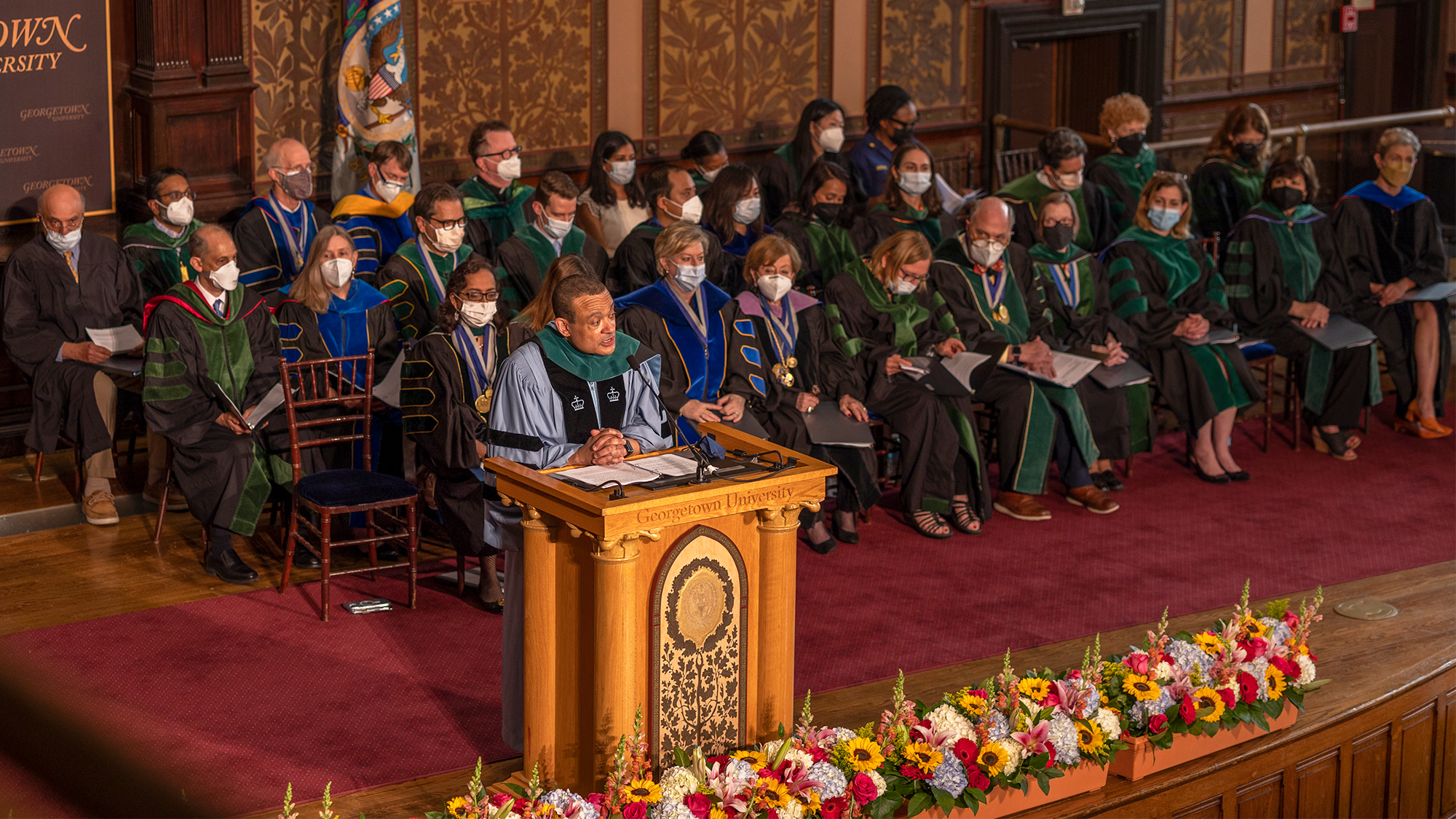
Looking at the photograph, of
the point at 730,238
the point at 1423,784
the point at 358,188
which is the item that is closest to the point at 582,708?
the point at 1423,784

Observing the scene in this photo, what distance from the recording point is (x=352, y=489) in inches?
221

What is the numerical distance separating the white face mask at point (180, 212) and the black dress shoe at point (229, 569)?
1708 mm

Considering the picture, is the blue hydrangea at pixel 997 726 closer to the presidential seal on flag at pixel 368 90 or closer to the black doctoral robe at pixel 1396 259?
the presidential seal on flag at pixel 368 90

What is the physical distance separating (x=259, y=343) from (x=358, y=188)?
1912mm

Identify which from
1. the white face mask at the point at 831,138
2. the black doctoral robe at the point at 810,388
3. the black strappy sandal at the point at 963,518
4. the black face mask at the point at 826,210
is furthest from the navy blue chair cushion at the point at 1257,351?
the white face mask at the point at 831,138

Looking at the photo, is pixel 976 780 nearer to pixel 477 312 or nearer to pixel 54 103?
pixel 477 312

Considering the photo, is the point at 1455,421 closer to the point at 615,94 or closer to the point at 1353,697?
the point at 1353,697

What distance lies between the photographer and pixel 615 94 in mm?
9016

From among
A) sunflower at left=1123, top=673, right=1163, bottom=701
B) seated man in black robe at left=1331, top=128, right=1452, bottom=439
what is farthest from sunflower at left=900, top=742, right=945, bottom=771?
seated man in black robe at left=1331, top=128, right=1452, bottom=439

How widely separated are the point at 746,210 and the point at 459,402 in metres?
1.93

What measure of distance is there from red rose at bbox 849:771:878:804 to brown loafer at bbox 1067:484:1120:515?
347 centimetres

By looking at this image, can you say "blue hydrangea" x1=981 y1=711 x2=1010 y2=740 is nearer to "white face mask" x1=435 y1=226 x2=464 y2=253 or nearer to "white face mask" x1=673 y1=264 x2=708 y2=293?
"white face mask" x1=673 y1=264 x2=708 y2=293

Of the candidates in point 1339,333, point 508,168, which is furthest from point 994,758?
point 1339,333

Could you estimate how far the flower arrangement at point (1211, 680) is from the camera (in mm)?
Answer: 4289
